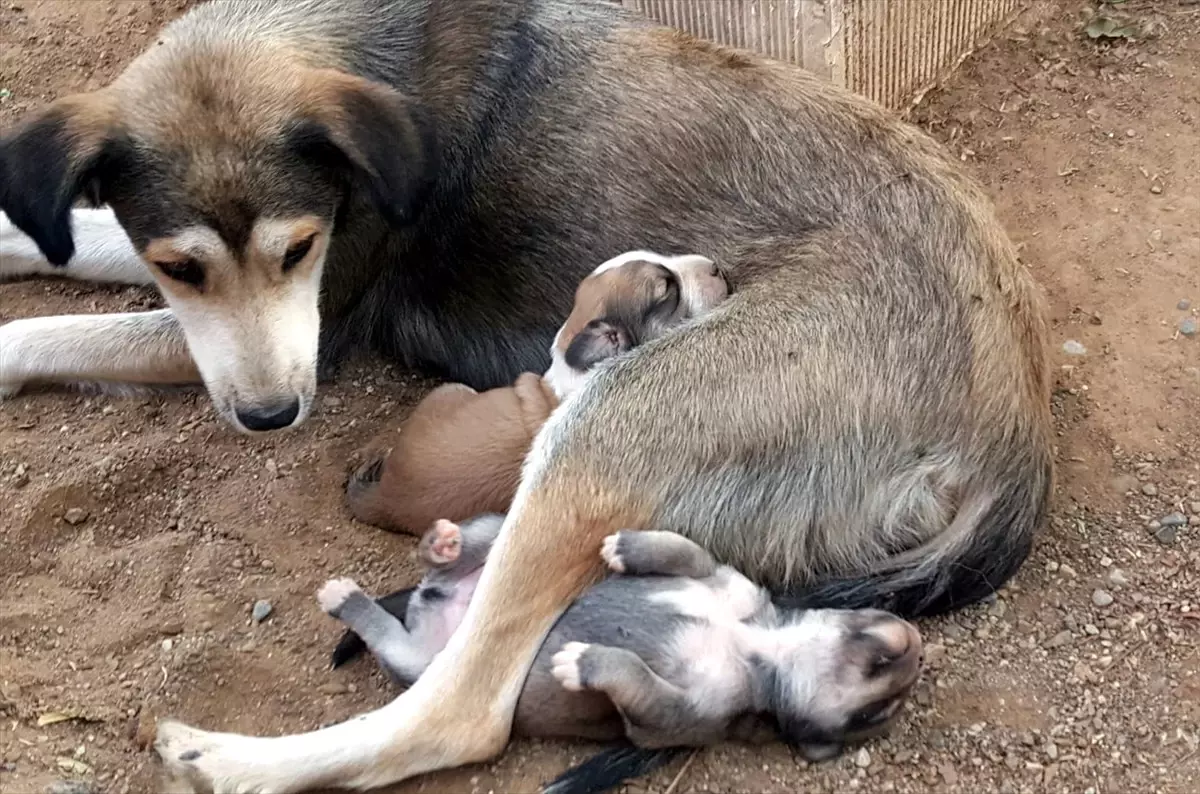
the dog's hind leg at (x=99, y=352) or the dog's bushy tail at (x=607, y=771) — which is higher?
the dog's hind leg at (x=99, y=352)

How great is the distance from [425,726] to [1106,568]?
69.4 inches

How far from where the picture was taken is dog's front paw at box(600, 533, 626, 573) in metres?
2.75

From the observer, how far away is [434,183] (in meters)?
3.28

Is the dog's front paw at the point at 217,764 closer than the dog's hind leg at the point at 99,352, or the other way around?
the dog's front paw at the point at 217,764

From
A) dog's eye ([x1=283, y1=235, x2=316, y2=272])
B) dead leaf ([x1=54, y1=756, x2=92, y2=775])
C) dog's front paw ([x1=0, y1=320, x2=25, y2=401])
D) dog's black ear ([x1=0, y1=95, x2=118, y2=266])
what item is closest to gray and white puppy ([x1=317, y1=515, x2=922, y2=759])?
dead leaf ([x1=54, y1=756, x2=92, y2=775])

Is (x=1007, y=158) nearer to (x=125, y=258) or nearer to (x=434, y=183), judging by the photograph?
(x=434, y=183)

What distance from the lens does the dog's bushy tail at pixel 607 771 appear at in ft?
8.75

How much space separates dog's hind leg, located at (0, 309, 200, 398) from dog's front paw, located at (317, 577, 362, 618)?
3.70 feet

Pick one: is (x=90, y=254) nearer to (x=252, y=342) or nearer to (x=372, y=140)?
(x=252, y=342)

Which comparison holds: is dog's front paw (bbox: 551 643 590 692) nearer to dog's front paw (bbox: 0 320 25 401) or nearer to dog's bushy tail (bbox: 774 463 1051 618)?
dog's bushy tail (bbox: 774 463 1051 618)

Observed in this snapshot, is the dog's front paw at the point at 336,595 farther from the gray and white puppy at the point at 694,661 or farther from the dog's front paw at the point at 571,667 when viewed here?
the dog's front paw at the point at 571,667

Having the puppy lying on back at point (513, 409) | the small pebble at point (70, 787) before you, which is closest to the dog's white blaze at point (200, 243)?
the puppy lying on back at point (513, 409)

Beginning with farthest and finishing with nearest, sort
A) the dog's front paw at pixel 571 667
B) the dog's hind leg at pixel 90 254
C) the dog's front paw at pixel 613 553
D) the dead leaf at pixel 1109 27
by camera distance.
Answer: the dead leaf at pixel 1109 27, the dog's hind leg at pixel 90 254, the dog's front paw at pixel 613 553, the dog's front paw at pixel 571 667

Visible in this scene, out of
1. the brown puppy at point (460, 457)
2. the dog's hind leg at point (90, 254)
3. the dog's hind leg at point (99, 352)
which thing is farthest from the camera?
the dog's hind leg at point (90, 254)
